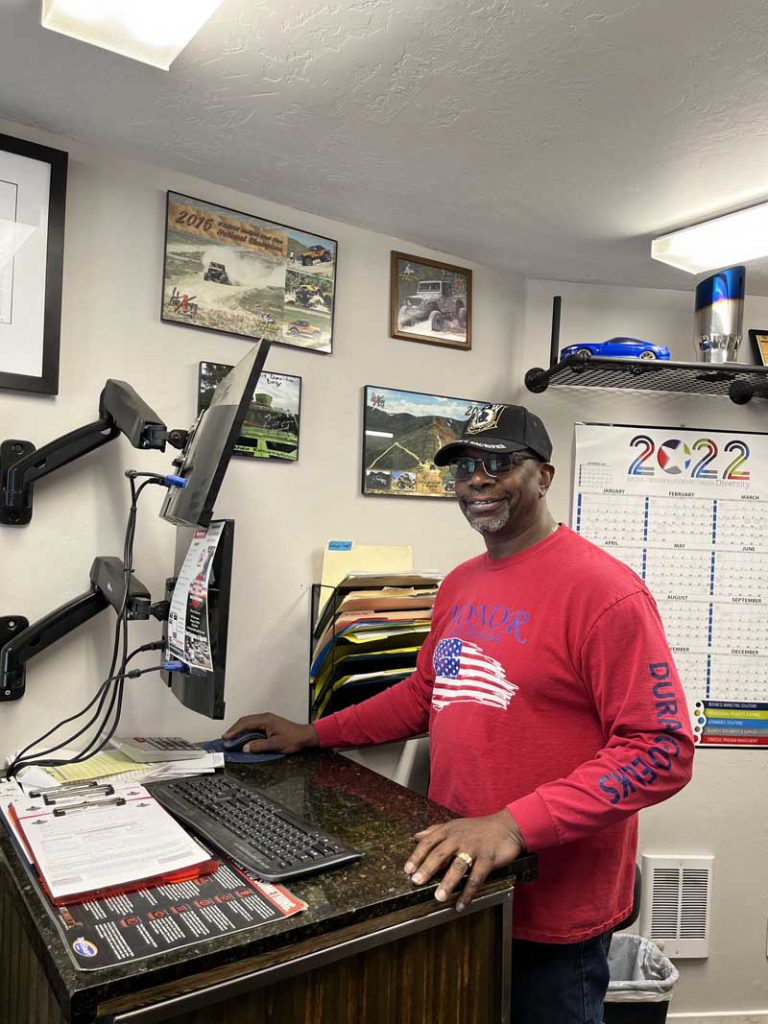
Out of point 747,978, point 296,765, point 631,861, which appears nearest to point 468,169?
point 296,765

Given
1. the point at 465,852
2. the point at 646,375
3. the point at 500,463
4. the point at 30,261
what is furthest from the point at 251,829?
the point at 646,375

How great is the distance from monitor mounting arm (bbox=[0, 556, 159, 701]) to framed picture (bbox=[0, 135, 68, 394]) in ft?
1.46

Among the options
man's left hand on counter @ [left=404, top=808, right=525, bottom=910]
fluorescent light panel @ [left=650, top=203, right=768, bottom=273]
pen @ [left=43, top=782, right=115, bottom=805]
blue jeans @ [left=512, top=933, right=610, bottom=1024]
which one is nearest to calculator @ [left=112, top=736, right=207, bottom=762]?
pen @ [left=43, top=782, right=115, bottom=805]

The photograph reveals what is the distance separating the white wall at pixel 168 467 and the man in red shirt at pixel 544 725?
0.39m

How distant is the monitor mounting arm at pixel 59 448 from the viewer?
1.65 m

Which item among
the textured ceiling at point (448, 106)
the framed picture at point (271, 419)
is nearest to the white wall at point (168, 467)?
the framed picture at point (271, 419)

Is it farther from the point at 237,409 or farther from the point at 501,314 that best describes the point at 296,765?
the point at 501,314

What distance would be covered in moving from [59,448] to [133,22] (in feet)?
2.77

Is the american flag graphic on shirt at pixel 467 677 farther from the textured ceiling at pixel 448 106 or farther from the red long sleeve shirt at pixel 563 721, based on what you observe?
the textured ceiling at pixel 448 106

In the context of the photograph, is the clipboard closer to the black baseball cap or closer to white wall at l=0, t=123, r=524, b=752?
white wall at l=0, t=123, r=524, b=752

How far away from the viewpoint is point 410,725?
1.85 metres

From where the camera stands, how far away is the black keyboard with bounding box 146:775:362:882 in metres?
1.15

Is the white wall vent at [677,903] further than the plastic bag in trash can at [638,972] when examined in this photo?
Yes

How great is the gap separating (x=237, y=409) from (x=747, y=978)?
2637mm
